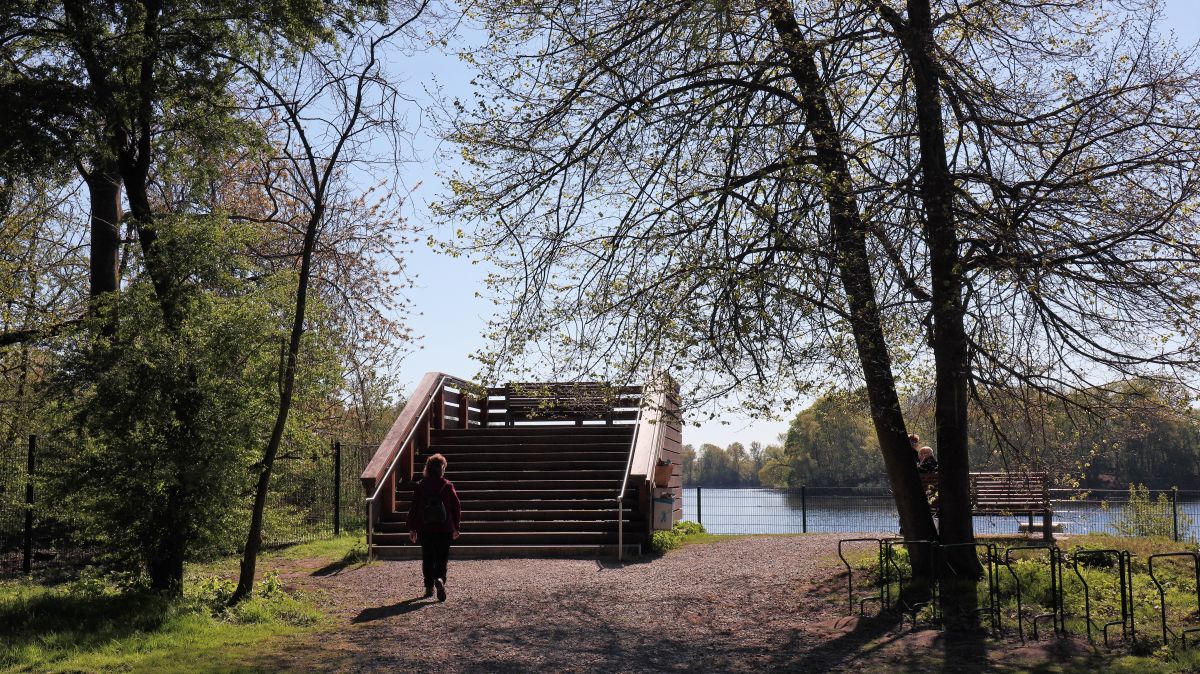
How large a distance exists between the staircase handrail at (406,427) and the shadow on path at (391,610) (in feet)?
13.0

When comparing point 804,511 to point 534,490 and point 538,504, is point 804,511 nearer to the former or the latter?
point 534,490

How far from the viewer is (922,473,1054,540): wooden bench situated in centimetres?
1506

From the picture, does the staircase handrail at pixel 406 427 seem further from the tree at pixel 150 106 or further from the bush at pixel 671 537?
the tree at pixel 150 106

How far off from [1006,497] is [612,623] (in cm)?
952

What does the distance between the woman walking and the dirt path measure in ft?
1.24

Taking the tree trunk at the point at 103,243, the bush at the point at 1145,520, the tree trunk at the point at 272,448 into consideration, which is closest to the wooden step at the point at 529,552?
the tree trunk at the point at 272,448

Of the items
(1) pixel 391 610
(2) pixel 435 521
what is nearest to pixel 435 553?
(2) pixel 435 521

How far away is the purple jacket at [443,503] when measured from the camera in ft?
38.1

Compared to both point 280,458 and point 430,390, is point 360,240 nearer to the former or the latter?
point 430,390

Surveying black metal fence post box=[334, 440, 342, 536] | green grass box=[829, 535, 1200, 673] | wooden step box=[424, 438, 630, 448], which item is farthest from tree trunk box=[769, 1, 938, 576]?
black metal fence post box=[334, 440, 342, 536]

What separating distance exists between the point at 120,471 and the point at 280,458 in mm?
2090

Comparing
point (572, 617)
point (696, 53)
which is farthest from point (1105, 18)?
point (572, 617)

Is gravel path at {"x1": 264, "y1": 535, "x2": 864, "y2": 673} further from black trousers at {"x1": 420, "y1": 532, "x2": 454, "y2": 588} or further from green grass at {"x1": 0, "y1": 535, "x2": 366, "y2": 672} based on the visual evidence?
green grass at {"x1": 0, "y1": 535, "x2": 366, "y2": 672}

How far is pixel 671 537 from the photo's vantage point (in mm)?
17250
